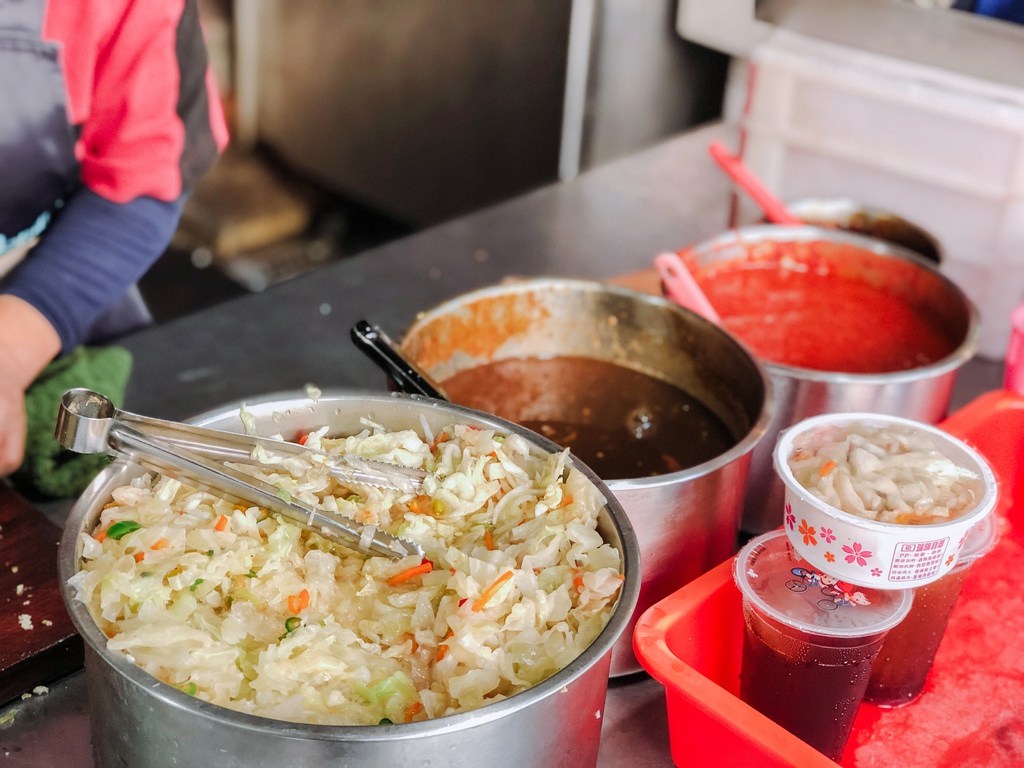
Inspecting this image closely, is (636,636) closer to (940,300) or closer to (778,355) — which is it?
(778,355)

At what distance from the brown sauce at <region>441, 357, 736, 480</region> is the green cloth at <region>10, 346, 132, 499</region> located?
538 mm

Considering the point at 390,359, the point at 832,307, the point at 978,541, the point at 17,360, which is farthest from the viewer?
the point at 832,307

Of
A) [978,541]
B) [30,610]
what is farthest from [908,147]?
[30,610]

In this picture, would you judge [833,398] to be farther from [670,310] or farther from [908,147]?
[908,147]

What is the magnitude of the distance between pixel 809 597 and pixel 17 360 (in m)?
1.17

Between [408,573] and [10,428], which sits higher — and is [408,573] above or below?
above

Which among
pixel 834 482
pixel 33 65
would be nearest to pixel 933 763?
pixel 834 482

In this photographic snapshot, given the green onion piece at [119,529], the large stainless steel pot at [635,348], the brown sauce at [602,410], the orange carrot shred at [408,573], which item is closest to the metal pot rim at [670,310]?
the large stainless steel pot at [635,348]

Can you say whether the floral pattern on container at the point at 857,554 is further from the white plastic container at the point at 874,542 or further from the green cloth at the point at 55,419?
the green cloth at the point at 55,419

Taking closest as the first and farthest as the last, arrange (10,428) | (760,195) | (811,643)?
1. (811,643)
2. (10,428)
3. (760,195)

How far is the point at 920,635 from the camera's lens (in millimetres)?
1194

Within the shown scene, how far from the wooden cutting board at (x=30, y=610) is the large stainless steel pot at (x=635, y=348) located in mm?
522

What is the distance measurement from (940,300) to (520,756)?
130cm

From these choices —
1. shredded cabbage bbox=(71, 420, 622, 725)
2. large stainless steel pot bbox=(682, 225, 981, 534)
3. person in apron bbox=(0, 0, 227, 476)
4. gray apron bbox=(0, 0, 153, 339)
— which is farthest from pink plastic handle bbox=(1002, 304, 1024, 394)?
A: gray apron bbox=(0, 0, 153, 339)
